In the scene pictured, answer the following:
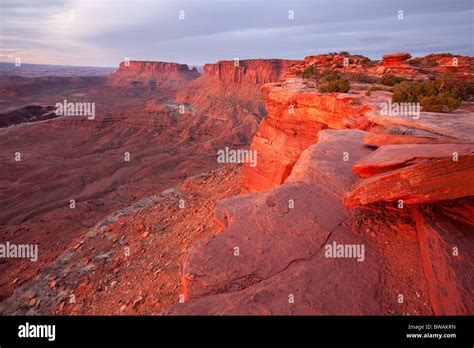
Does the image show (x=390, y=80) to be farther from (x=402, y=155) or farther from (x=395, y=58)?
(x=402, y=155)

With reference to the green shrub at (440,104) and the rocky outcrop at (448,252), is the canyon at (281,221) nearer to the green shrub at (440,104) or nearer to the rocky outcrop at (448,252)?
the rocky outcrop at (448,252)

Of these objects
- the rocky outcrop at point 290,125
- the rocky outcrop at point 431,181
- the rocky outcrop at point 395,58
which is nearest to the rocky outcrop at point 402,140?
the rocky outcrop at point 431,181

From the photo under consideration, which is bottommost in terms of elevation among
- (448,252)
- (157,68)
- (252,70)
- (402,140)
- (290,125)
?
(448,252)

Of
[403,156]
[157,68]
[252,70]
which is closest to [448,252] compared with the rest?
[403,156]

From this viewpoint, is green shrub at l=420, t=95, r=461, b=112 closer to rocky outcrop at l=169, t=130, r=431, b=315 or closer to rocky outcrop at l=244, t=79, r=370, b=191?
rocky outcrop at l=244, t=79, r=370, b=191

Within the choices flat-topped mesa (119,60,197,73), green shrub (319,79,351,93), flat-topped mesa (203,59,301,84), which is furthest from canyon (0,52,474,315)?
flat-topped mesa (119,60,197,73)
